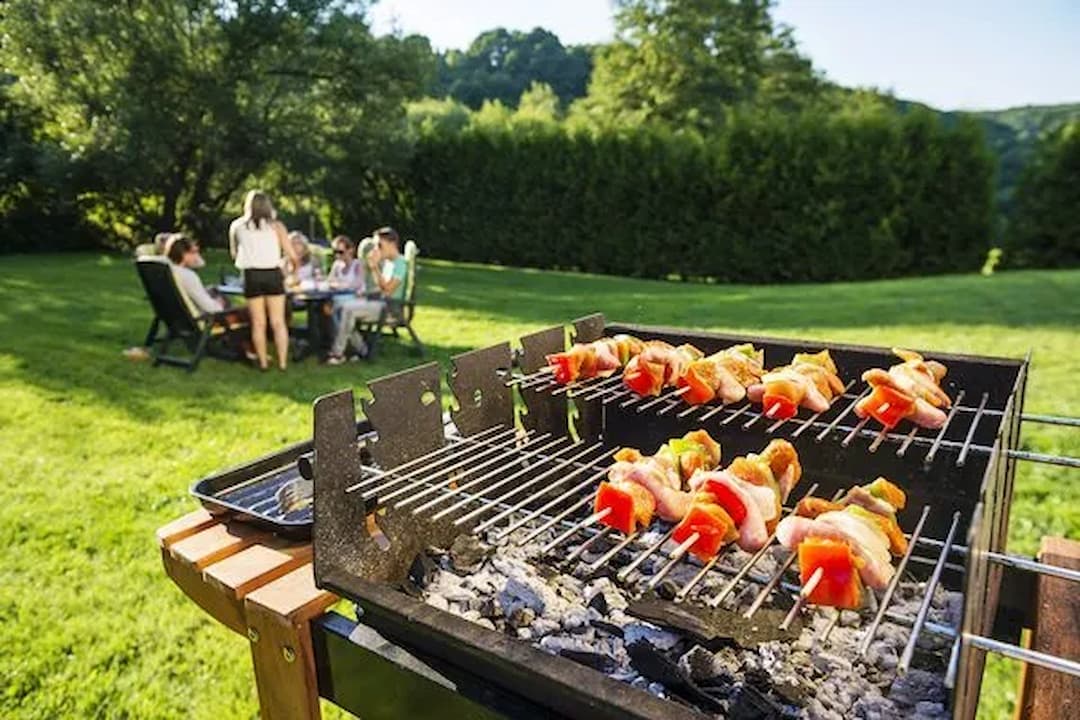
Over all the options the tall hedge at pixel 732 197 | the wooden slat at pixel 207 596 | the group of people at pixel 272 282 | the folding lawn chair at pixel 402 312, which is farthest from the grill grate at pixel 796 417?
the tall hedge at pixel 732 197

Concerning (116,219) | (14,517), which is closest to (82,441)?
(14,517)

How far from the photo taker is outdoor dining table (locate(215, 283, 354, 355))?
7.35 meters

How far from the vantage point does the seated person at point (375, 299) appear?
742 cm

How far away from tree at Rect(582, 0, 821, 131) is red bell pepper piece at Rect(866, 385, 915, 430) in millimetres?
27897

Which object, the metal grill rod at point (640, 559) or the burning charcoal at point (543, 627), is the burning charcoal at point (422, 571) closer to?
the burning charcoal at point (543, 627)

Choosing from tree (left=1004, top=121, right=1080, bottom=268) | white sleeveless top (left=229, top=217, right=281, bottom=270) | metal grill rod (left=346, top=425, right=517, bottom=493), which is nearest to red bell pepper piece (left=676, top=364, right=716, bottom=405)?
metal grill rod (left=346, top=425, right=517, bottom=493)

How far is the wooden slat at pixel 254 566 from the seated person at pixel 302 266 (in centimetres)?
656

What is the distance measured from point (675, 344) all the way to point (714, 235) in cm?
1430

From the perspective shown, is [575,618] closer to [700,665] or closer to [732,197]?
[700,665]

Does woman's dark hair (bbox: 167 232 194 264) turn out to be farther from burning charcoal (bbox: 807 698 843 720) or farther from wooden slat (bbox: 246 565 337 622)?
burning charcoal (bbox: 807 698 843 720)

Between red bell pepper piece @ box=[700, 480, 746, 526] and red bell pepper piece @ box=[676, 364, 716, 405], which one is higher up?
red bell pepper piece @ box=[676, 364, 716, 405]

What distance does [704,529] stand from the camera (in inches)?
57.9

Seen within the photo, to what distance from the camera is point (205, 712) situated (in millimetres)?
2504

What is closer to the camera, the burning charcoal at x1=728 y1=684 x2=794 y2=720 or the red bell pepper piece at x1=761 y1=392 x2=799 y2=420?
the burning charcoal at x1=728 y1=684 x2=794 y2=720
